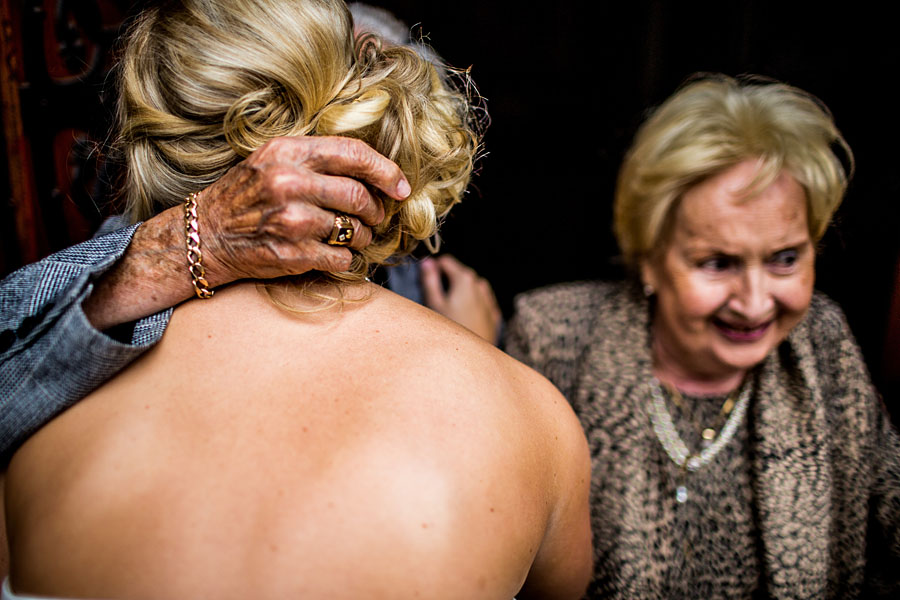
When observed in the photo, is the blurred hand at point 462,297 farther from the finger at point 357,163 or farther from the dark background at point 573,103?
the finger at point 357,163

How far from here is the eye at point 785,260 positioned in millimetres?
1503

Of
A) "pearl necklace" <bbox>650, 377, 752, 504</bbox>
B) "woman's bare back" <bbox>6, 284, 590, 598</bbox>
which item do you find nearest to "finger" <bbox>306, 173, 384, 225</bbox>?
"woman's bare back" <bbox>6, 284, 590, 598</bbox>

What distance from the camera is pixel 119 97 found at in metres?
1.01

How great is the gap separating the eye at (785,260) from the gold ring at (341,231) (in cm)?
116

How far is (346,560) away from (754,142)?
1419 mm

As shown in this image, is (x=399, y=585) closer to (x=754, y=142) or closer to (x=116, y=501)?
(x=116, y=501)

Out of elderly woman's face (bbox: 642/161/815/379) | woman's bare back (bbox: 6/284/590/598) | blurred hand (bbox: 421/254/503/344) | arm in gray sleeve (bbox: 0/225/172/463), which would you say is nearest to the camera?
woman's bare back (bbox: 6/284/590/598)

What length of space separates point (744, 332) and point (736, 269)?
180 millimetres

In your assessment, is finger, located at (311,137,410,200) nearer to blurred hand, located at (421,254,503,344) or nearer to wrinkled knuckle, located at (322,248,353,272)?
wrinkled knuckle, located at (322,248,353,272)

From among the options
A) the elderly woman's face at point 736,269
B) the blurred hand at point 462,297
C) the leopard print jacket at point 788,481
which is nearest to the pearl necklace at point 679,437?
the leopard print jacket at point 788,481

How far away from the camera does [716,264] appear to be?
1.56 meters

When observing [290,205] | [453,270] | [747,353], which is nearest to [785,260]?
[747,353]

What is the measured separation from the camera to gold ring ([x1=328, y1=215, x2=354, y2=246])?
90cm

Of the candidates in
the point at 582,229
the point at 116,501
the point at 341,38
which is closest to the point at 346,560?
the point at 116,501
